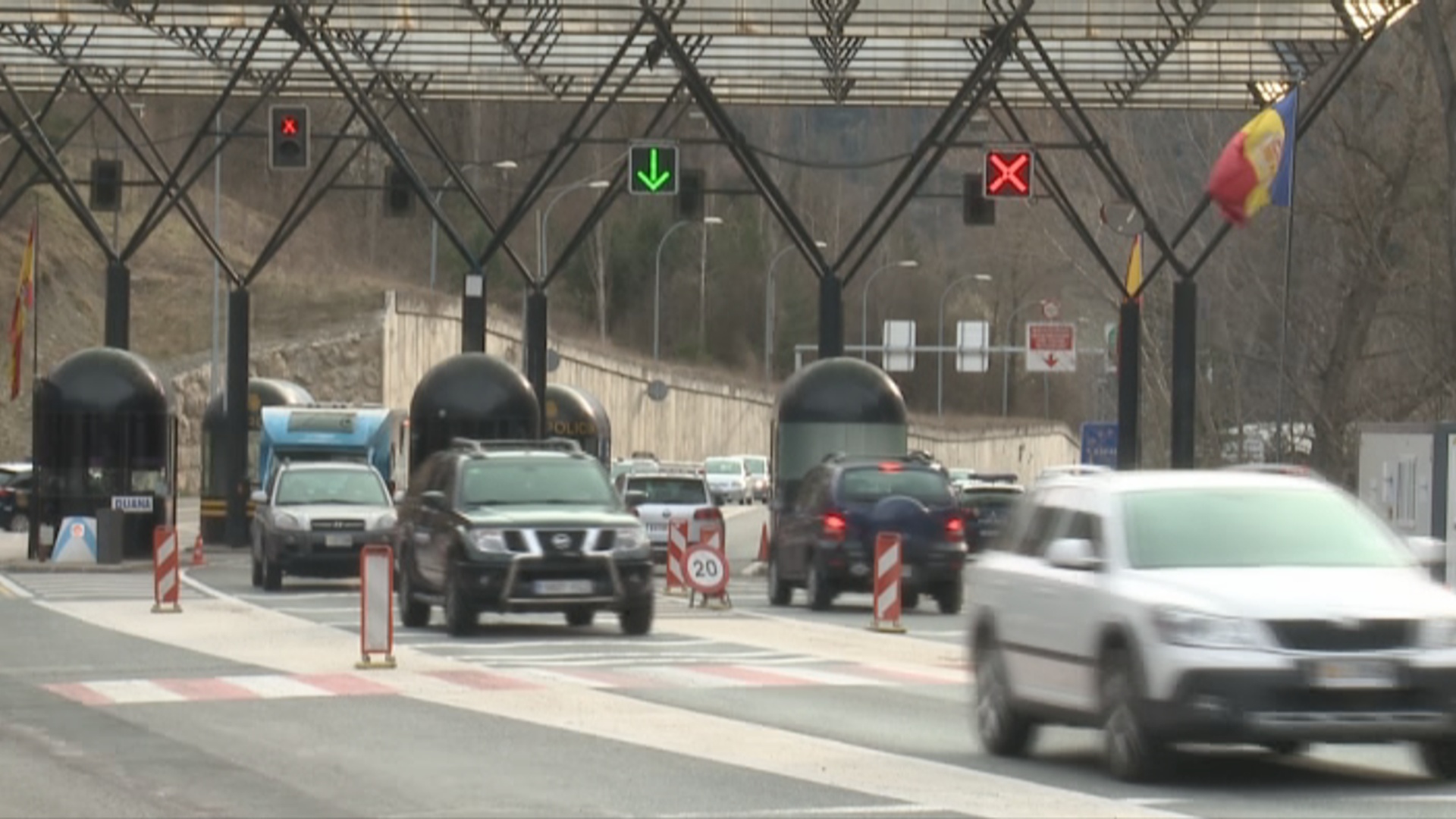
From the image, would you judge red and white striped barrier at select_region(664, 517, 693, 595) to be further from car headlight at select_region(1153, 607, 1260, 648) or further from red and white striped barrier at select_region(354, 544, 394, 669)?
car headlight at select_region(1153, 607, 1260, 648)

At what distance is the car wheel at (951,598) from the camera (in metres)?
35.0

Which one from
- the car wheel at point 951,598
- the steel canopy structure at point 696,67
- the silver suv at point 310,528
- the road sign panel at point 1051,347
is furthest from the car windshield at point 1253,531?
the road sign panel at point 1051,347

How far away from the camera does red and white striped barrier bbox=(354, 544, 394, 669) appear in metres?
24.3

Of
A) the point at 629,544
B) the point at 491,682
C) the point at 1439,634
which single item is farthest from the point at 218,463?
the point at 1439,634

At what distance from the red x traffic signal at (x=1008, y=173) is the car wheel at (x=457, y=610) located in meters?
19.2

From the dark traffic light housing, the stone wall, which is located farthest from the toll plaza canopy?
the stone wall

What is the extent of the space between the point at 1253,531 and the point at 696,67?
34306 millimetres

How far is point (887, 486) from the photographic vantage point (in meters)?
35.4

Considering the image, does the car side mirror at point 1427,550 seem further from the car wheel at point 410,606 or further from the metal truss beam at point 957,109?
→ the metal truss beam at point 957,109

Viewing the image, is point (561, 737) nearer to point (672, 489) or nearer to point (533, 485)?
point (533, 485)

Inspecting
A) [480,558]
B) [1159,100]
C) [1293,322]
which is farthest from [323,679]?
[1293,322]

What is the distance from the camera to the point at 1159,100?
172ft

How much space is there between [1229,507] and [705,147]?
117 m

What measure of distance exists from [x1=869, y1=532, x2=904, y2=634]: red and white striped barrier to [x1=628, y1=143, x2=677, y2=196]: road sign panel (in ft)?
53.7
